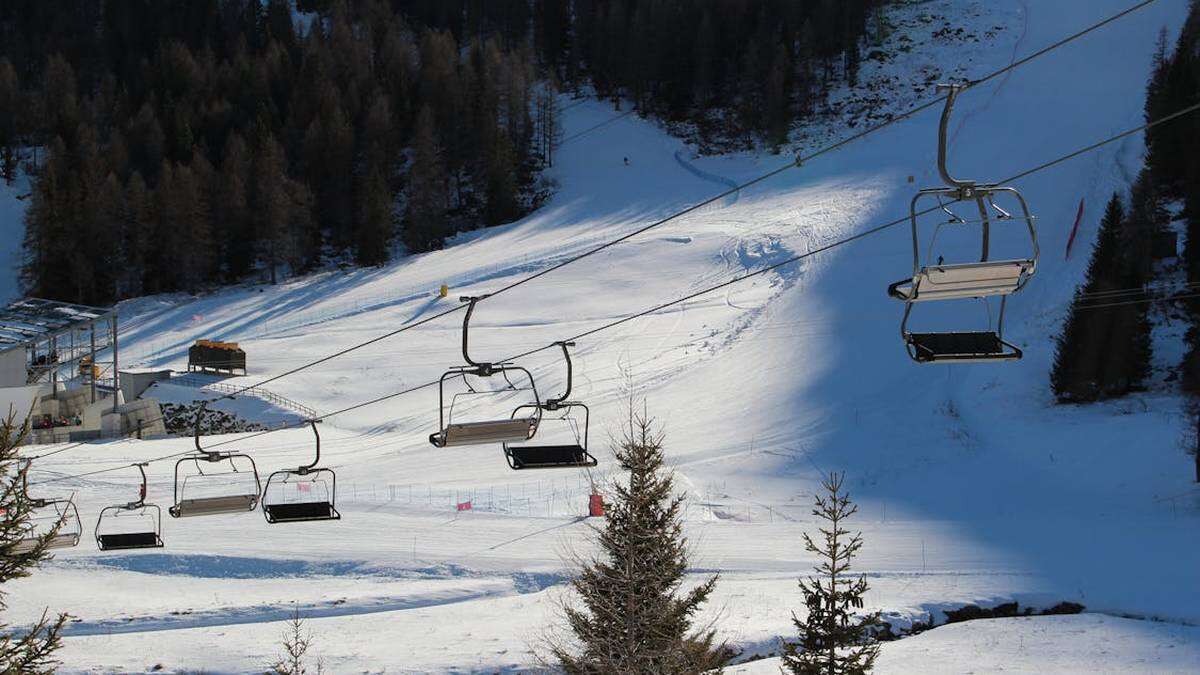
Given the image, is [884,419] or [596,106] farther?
[596,106]

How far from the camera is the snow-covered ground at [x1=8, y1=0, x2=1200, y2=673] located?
20531mm

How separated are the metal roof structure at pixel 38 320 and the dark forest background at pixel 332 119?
15504mm

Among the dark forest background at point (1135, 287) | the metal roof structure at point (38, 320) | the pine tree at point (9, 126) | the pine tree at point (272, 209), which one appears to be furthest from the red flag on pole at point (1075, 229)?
the pine tree at point (9, 126)

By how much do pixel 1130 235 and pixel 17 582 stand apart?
3207 centimetres

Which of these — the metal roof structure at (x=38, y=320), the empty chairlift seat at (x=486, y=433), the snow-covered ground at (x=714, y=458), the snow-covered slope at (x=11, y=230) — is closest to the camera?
the empty chairlift seat at (x=486, y=433)

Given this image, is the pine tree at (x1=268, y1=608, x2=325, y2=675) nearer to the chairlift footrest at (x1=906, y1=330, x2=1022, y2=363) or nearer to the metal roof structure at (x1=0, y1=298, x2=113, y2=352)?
the chairlift footrest at (x1=906, y1=330, x2=1022, y2=363)

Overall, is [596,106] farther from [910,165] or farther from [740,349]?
[740,349]

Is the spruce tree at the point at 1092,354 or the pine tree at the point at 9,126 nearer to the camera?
the spruce tree at the point at 1092,354

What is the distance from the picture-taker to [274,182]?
5822 cm

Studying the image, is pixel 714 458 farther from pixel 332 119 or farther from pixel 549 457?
pixel 332 119

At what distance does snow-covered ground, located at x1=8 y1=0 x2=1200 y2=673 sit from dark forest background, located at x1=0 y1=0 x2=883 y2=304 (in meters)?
6.76

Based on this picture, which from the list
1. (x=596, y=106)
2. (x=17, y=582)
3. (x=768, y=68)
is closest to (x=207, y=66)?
(x=596, y=106)

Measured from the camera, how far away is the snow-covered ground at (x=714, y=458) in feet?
67.4

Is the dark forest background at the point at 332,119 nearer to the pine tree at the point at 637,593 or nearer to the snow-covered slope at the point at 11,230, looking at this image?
the snow-covered slope at the point at 11,230
